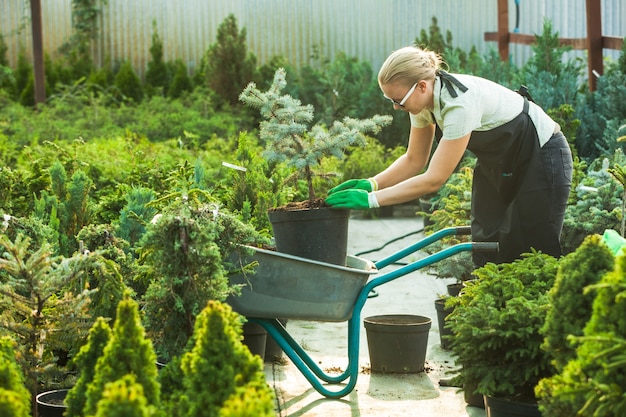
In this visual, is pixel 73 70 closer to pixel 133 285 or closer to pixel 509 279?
pixel 133 285

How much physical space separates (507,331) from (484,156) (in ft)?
3.52

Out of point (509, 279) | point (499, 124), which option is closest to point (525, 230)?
point (499, 124)

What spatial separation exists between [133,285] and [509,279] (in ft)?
5.15

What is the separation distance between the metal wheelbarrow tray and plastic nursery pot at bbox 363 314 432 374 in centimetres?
77

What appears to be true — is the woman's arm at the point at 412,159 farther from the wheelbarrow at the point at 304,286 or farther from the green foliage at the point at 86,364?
the green foliage at the point at 86,364

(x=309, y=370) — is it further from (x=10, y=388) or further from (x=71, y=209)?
(x=10, y=388)

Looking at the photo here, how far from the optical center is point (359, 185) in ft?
12.1

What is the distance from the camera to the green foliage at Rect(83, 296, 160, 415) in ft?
7.39

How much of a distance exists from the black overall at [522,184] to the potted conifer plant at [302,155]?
0.51 metres

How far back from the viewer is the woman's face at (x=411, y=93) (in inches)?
139

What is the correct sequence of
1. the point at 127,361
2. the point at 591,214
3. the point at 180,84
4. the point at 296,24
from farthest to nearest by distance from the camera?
the point at 296,24 < the point at 180,84 < the point at 591,214 < the point at 127,361

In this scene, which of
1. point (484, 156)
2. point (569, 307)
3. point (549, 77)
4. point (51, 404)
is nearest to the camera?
point (569, 307)

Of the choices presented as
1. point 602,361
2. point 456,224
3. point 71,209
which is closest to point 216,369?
A: point 602,361

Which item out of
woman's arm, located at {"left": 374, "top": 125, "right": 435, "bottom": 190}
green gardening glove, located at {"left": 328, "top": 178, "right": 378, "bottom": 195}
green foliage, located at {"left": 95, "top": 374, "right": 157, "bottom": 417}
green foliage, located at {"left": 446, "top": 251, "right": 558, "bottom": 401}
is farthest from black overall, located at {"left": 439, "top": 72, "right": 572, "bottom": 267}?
green foliage, located at {"left": 95, "top": 374, "right": 157, "bottom": 417}
